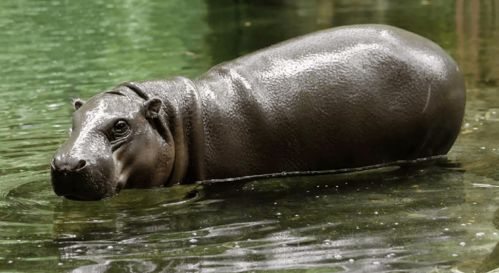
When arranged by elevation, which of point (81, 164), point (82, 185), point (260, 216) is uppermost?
point (81, 164)

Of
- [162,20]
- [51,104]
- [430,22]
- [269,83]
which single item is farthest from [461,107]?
[162,20]

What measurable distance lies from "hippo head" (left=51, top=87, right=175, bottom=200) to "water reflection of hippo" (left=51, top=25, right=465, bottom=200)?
11 mm

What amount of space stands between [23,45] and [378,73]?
9.12 meters

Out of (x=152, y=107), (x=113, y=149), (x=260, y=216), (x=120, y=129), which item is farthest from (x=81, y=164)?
(x=260, y=216)

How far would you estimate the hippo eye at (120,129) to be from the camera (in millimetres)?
6113

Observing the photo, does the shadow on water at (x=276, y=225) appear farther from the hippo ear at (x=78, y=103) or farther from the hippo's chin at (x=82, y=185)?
the hippo ear at (x=78, y=103)

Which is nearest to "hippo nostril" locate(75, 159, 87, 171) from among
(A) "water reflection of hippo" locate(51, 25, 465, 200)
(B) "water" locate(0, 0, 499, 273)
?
(B) "water" locate(0, 0, 499, 273)

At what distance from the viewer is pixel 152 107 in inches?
249

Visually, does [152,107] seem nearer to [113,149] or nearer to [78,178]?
[113,149]

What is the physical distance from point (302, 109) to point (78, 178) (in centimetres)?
160

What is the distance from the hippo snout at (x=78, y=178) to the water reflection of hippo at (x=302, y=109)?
365 mm

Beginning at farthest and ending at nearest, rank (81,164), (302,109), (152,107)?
(302,109), (152,107), (81,164)

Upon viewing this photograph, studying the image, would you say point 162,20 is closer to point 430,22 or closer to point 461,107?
point 430,22

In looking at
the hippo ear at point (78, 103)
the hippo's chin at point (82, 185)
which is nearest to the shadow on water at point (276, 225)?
the hippo's chin at point (82, 185)
